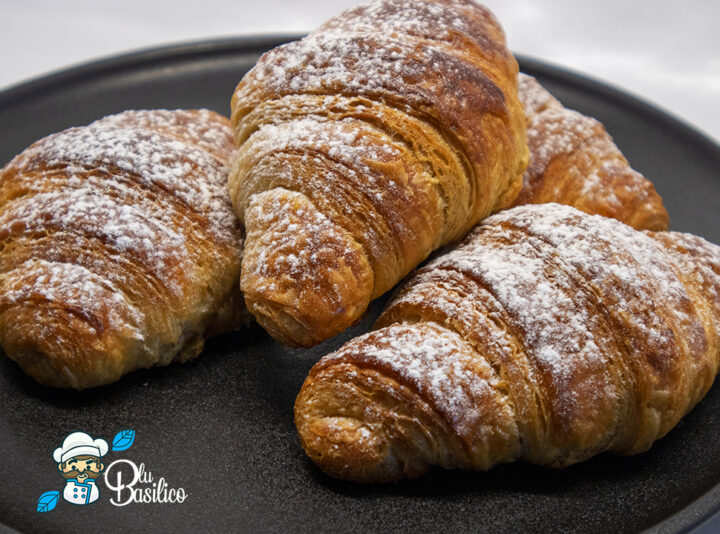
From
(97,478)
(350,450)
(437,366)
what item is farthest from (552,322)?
(97,478)

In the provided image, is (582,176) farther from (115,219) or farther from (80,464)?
(80,464)

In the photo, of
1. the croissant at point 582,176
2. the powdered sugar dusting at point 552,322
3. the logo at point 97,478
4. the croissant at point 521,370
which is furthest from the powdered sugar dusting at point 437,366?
the croissant at point 582,176

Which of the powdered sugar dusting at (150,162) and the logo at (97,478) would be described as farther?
the powdered sugar dusting at (150,162)

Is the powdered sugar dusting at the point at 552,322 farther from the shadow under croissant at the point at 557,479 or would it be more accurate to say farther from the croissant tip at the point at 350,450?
the croissant tip at the point at 350,450

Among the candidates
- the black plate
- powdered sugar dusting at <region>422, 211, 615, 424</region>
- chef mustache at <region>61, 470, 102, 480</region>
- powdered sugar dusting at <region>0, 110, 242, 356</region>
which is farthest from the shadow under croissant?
powdered sugar dusting at <region>0, 110, 242, 356</region>

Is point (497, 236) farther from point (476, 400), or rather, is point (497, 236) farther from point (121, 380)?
point (121, 380)

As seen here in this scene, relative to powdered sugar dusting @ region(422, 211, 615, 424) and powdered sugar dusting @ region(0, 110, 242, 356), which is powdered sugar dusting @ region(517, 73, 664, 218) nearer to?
powdered sugar dusting @ region(422, 211, 615, 424)
